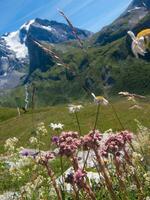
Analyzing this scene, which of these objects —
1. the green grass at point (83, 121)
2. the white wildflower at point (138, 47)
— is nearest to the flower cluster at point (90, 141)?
the white wildflower at point (138, 47)

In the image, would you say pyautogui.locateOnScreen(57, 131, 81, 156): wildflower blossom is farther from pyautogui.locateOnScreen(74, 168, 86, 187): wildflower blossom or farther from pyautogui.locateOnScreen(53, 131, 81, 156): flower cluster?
pyautogui.locateOnScreen(74, 168, 86, 187): wildflower blossom

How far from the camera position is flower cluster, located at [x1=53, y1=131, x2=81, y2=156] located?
5.32m

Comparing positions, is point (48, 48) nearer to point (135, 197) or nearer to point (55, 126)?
point (55, 126)

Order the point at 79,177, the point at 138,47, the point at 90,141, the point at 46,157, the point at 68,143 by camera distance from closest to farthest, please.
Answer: the point at 138,47
the point at 79,177
the point at 90,141
the point at 68,143
the point at 46,157

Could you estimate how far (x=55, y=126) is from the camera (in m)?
6.39

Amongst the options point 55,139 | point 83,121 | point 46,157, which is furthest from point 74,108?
point 83,121

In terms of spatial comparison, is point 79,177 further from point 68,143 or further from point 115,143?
point 115,143

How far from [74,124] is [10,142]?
5378cm

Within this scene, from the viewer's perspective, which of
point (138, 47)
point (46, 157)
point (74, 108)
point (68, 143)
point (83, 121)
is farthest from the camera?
point (83, 121)

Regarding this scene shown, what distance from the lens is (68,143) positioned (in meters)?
5.49

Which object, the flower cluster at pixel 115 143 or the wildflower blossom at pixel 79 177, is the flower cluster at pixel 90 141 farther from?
the flower cluster at pixel 115 143

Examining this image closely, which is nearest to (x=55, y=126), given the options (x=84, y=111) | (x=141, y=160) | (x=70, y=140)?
(x=70, y=140)

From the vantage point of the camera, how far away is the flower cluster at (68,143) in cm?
532

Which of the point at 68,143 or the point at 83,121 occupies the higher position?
the point at 83,121
